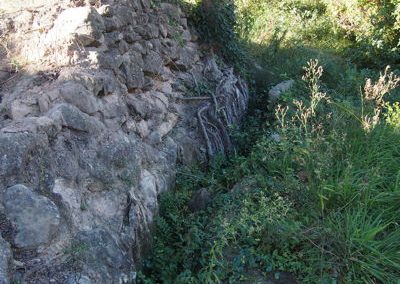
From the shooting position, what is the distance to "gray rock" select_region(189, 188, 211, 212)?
3885 millimetres

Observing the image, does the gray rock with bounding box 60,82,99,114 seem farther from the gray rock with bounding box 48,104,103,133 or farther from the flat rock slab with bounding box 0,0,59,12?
the flat rock slab with bounding box 0,0,59,12

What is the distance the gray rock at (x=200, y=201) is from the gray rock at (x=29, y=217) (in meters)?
1.50

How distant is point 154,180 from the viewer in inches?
150

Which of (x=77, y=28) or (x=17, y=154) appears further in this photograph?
(x=77, y=28)

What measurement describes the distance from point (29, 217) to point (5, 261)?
0.29 meters

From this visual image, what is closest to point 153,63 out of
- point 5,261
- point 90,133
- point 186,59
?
point 186,59

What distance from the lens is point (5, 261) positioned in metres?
2.32

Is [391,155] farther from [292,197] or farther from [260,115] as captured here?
[260,115]

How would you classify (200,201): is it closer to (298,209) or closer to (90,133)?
(298,209)

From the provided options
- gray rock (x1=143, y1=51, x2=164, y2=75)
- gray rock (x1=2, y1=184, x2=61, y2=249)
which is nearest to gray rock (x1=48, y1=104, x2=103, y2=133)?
gray rock (x1=2, y1=184, x2=61, y2=249)

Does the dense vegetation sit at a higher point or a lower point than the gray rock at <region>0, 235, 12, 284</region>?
lower

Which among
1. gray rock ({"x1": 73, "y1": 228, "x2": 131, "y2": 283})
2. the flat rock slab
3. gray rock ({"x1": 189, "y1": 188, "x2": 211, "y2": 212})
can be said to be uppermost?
the flat rock slab

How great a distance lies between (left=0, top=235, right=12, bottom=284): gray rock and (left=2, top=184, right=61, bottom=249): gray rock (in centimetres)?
8

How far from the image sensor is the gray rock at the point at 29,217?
2486mm
